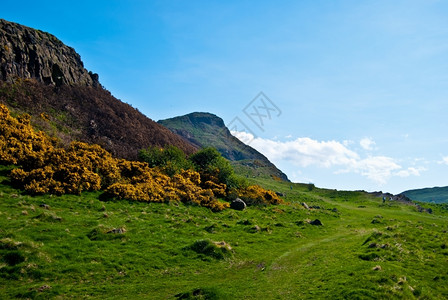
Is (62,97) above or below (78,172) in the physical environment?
above

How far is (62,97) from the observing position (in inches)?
2146

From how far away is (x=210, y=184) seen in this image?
1935 inches

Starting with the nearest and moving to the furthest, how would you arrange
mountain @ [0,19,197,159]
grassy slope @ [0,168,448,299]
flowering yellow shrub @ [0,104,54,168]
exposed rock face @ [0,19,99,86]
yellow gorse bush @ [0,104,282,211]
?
grassy slope @ [0,168,448,299]
yellow gorse bush @ [0,104,282,211]
flowering yellow shrub @ [0,104,54,168]
mountain @ [0,19,197,159]
exposed rock face @ [0,19,99,86]

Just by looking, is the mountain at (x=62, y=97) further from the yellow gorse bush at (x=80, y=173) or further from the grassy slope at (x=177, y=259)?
the grassy slope at (x=177, y=259)

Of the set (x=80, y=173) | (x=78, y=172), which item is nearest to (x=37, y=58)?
(x=78, y=172)

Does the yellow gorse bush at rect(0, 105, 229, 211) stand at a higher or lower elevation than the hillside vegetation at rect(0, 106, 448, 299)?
higher

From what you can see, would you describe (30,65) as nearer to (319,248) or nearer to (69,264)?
(69,264)

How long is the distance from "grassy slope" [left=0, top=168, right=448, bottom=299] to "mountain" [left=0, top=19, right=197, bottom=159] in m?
18.6

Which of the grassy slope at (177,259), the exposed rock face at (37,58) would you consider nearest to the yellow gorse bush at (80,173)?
the grassy slope at (177,259)

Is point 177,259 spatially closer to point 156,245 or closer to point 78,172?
point 156,245

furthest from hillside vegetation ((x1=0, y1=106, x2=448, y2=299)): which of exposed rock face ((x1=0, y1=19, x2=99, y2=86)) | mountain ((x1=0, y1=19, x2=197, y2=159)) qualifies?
exposed rock face ((x1=0, y1=19, x2=99, y2=86))

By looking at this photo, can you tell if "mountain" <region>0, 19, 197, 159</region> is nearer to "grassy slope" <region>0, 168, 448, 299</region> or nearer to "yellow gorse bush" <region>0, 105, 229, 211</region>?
"yellow gorse bush" <region>0, 105, 229, 211</region>

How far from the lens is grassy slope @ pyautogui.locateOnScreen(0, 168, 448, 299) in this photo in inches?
623

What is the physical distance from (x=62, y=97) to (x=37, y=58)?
8.67 metres
